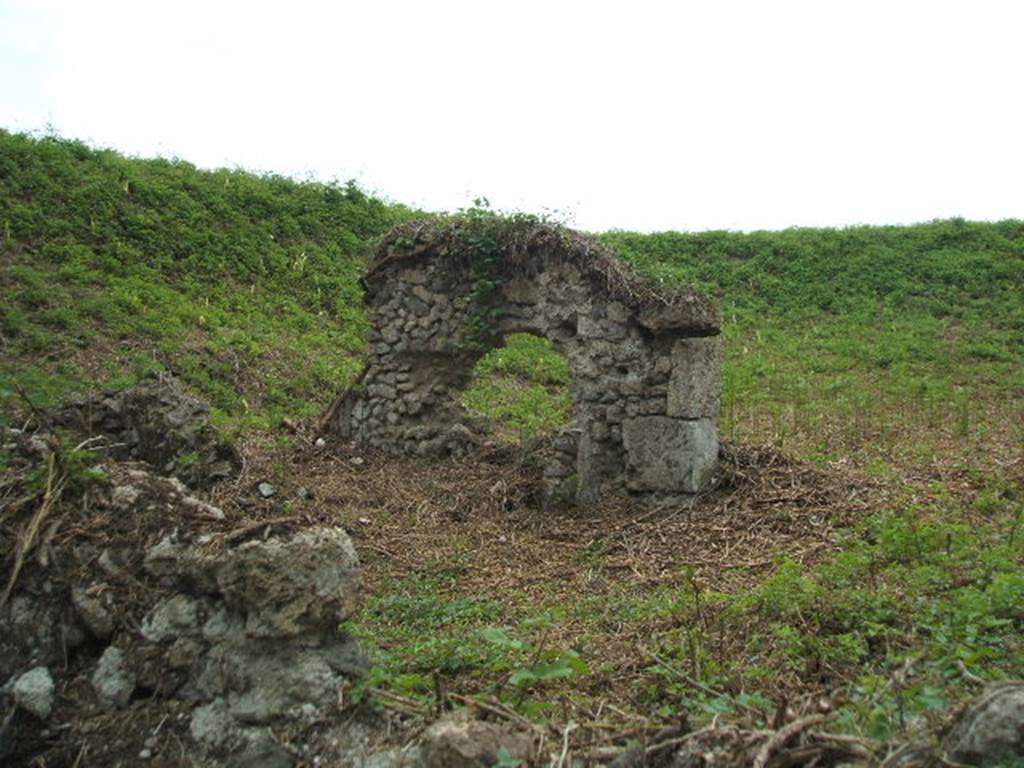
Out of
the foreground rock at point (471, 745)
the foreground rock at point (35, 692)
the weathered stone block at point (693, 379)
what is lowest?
the foreground rock at point (35, 692)

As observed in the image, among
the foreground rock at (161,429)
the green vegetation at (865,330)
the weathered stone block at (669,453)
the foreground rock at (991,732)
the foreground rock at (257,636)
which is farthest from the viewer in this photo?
the green vegetation at (865,330)

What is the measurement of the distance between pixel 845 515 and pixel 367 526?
3677 millimetres

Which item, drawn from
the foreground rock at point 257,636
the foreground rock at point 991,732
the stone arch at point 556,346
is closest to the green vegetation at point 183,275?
the stone arch at point 556,346

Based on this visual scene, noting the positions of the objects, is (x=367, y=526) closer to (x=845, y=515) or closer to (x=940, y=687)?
(x=845, y=515)

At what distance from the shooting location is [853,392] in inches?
531

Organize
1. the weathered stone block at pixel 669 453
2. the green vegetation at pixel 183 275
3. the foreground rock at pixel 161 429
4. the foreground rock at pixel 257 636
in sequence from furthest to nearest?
the green vegetation at pixel 183 275
the weathered stone block at pixel 669 453
the foreground rock at pixel 161 429
the foreground rock at pixel 257 636

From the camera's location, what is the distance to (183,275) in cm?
1473

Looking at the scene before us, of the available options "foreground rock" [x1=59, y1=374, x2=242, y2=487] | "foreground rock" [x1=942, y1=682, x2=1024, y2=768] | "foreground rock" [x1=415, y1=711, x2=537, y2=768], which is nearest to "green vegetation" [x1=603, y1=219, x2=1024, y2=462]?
"foreground rock" [x1=59, y1=374, x2=242, y2=487]

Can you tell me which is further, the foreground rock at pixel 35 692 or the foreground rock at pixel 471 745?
the foreground rock at pixel 35 692

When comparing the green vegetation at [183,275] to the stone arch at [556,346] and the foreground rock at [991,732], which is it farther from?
the foreground rock at [991,732]

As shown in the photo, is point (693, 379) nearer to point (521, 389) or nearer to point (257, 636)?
point (257, 636)

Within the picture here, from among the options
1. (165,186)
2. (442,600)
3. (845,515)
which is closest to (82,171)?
(165,186)

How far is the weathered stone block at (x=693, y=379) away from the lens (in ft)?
23.9

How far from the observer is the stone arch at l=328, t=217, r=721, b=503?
7.36m
